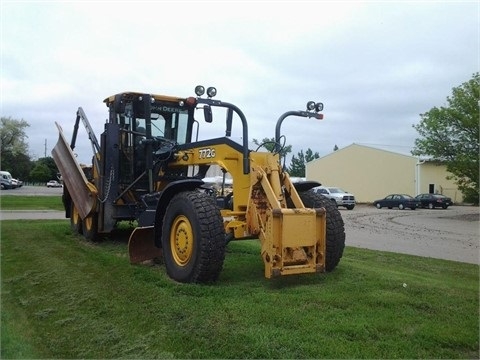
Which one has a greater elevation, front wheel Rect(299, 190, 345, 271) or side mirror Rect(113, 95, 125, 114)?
side mirror Rect(113, 95, 125, 114)

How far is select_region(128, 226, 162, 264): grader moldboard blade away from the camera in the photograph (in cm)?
782

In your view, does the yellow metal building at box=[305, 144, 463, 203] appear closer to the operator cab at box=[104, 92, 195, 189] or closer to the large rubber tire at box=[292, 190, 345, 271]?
the operator cab at box=[104, 92, 195, 189]

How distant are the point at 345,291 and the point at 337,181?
5213cm

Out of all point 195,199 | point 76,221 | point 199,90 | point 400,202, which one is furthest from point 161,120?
point 400,202

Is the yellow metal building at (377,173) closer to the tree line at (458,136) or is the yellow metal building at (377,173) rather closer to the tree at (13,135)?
the tree line at (458,136)

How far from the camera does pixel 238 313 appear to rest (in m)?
5.09

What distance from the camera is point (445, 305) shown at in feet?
17.8

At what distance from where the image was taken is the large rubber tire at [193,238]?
6.21 m

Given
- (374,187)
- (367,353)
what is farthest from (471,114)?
(367,353)

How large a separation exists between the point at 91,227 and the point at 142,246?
10.6ft

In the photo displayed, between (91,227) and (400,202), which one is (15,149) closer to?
(400,202)

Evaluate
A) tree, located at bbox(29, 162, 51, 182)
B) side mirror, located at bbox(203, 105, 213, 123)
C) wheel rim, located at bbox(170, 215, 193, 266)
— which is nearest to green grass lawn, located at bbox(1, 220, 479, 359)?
wheel rim, located at bbox(170, 215, 193, 266)

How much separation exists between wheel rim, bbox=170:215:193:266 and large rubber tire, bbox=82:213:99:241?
4249 mm

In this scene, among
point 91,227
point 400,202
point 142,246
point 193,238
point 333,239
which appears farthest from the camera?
point 400,202
